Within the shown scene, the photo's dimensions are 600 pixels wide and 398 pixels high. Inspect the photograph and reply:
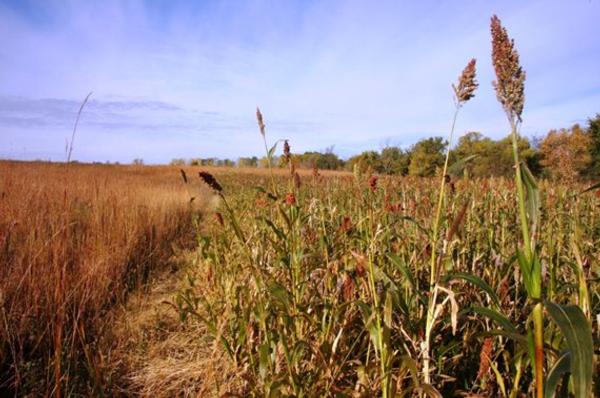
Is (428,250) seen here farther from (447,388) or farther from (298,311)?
(298,311)

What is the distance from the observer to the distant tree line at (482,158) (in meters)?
1.77

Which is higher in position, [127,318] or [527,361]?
[527,361]

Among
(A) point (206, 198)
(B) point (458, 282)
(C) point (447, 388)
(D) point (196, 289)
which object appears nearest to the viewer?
(C) point (447, 388)

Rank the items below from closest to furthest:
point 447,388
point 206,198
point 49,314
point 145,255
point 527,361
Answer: point 527,361, point 447,388, point 49,314, point 145,255, point 206,198

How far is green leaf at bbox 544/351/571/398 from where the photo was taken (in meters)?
0.66

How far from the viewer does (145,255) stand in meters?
4.27

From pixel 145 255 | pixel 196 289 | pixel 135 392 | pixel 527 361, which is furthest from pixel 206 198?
pixel 527 361

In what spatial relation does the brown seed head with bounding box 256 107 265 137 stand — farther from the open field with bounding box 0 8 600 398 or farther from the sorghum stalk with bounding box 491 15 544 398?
the sorghum stalk with bounding box 491 15 544 398

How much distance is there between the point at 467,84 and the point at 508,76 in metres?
0.27

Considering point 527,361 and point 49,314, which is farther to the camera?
point 49,314

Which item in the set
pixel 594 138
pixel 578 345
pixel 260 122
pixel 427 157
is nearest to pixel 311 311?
pixel 260 122

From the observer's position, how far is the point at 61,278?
2480 mm

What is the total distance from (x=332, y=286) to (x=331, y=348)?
43 cm

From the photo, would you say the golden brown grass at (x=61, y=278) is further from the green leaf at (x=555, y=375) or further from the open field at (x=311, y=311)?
the green leaf at (x=555, y=375)
